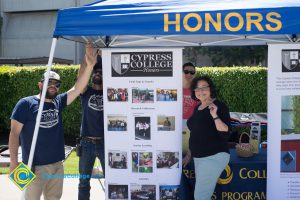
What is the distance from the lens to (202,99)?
4.11 m

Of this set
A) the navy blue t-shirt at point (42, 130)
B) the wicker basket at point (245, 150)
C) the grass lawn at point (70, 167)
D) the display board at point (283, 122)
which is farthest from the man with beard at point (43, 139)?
the grass lawn at point (70, 167)

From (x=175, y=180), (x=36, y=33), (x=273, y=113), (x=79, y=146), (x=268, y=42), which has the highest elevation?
(x=36, y=33)

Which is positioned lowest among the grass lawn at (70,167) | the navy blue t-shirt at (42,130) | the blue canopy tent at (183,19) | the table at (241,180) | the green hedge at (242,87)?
the grass lawn at (70,167)

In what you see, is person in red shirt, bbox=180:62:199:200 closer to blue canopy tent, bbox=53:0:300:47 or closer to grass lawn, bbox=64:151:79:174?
blue canopy tent, bbox=53:0:300:47

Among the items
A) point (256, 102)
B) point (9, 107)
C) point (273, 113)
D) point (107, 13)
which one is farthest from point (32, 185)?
point (9, 107)

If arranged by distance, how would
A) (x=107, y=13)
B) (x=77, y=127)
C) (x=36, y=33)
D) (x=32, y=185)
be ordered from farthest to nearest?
(x=36, y=33)
(x=77, y=127)
(x=32, y=185)
(x=107, y=13)

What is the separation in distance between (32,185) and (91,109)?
105 cm

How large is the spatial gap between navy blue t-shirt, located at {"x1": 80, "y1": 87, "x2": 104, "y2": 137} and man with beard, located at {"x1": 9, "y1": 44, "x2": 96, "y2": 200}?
1.35 feet

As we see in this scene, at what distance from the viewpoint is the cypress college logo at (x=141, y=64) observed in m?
4.34

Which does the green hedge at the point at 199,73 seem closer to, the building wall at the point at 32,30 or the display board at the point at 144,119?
the display board at the point at 144,119

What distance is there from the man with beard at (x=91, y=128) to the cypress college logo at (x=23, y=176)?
3.19 feet

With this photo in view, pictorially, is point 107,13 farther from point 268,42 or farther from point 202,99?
point 268,42

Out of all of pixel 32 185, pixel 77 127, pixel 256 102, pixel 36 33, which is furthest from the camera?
pixel 36 33

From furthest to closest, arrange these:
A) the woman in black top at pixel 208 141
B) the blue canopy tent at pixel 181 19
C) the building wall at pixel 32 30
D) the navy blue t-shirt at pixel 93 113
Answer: the building wall at pixel 32 30 < the navy blue t-shirt at pixel 93 113 < the woman in black top at pixel 208 141 < the blue canopy tent at pixel 181 19
